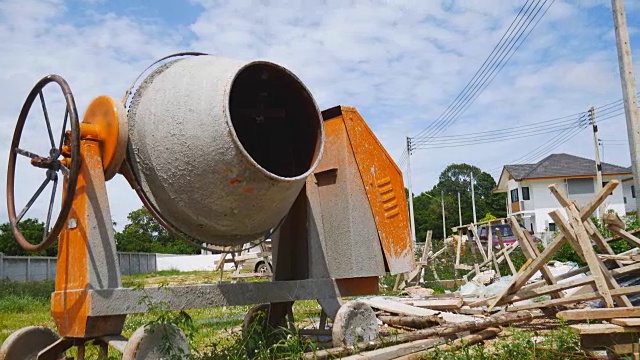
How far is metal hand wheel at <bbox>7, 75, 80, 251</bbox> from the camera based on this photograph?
11.1 feet

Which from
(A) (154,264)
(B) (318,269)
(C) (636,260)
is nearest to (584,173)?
(A) (154,264)

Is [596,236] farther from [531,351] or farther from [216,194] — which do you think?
[216,194]

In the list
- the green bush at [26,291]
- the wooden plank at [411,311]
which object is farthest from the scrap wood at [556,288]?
the green bush at [26,291]

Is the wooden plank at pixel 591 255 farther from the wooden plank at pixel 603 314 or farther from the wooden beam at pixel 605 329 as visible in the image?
the wooden beam at pixel 605 329

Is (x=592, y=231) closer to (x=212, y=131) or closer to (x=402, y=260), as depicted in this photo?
(x=402, y=260)

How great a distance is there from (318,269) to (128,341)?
1.66 m

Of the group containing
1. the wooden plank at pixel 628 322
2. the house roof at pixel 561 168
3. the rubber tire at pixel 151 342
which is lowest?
the wooden plank at pixel 628 322

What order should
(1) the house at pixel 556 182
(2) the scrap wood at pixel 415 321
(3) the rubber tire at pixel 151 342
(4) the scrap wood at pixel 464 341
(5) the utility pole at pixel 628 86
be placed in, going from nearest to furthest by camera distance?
(3) the rubber tire at pixel 151 342, (4) the scrap wood at pixel 464 341, (2) the scrap wood at pixel 415 321, (5) the utility pole at pixel 628 86, (1) the house at pixel 556 182

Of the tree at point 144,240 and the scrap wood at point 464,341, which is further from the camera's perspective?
the tree at point 144,240

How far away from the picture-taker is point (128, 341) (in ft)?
11.0

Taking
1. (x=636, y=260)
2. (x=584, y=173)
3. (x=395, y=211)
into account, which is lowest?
(x=636, y=260)

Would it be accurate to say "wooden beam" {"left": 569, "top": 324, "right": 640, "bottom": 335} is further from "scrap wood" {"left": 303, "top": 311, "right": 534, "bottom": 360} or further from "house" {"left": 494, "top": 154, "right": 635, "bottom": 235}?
"house" {"left": 494, "top": 154, "right": 635, "bottom": 235}

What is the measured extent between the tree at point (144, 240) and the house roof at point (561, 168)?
24117 millimetres

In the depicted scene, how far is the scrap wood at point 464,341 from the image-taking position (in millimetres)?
4129
